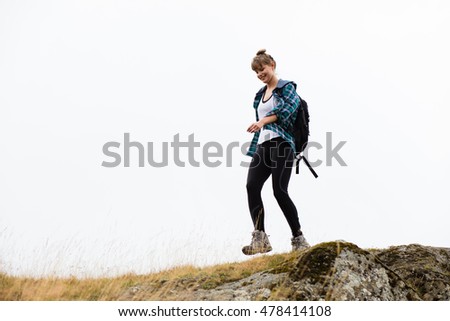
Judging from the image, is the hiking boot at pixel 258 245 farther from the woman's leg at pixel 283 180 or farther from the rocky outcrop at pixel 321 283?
the rocky outcrop at pixel 321 283

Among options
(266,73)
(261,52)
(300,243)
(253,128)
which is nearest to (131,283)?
(300,243)

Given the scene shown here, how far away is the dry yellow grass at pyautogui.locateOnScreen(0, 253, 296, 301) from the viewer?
6.08 meters

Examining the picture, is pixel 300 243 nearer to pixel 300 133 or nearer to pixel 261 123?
pixel 300 133

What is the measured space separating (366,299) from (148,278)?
9.42 feet

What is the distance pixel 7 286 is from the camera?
6816mm

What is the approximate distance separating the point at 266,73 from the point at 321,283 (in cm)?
315

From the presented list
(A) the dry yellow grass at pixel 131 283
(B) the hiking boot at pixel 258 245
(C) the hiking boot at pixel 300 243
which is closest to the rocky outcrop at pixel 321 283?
(A) the dry yellow grass at pixel 131 283

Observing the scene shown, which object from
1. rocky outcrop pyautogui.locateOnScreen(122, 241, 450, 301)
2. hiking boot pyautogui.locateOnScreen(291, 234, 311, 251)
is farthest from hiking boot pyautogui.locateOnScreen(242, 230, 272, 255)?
rocky outcrop pyautogui.locateOnScreen(122, 241, 450, 301)

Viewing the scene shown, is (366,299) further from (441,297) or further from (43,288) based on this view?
(43,288)

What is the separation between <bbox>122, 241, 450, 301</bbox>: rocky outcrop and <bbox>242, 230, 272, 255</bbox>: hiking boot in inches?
41.5

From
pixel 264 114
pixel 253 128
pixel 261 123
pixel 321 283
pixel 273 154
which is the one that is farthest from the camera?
pixel 264 114

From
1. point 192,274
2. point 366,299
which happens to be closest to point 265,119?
point 192,274

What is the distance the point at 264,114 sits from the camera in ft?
24.1
